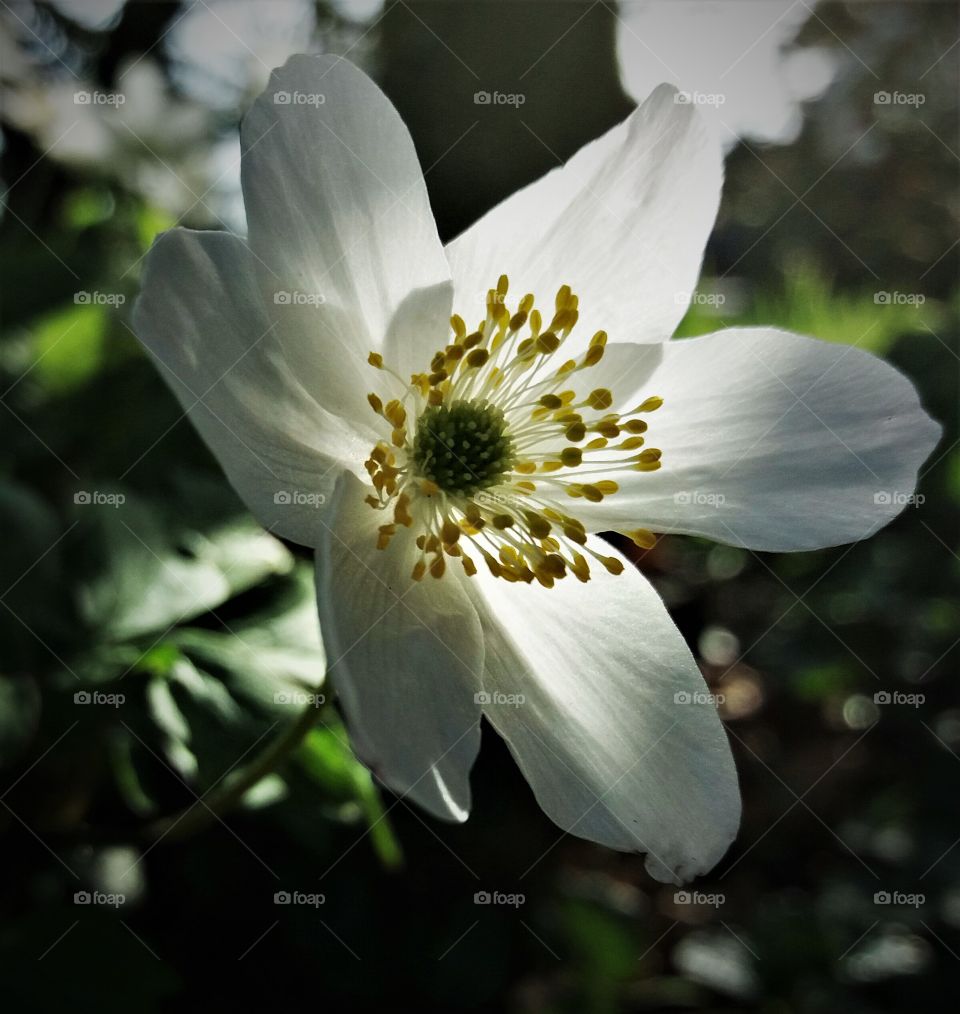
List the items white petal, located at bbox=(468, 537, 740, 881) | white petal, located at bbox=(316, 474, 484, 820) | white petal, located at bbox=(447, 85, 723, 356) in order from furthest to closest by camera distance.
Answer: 1. white petal, located at bbox=(447, 85, 723, 356)
2. white petal, located at bbox=(468, 537, 740, 881)
3. white petal, located at bbox=(316, 474, 484, 820)

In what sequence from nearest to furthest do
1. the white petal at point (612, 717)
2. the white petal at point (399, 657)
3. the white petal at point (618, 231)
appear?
the white petal at point (399, 657)
the white petal at point (612, 717)
the white petal at point (618, 231)

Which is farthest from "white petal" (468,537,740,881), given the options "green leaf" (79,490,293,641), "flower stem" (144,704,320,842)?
"green leaf" (79,490,293,641)

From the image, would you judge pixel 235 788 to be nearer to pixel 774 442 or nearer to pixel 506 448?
pixel 506 448

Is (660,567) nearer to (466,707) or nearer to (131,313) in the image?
(466,707)

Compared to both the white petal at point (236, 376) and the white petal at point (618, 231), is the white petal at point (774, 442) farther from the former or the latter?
the white petal at point (236, 376)

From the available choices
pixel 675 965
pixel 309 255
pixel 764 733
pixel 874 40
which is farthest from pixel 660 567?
pixel 874 40

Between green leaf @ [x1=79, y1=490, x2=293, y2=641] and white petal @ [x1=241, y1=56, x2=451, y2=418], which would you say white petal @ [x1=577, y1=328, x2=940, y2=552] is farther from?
green leaf @ [x1=79, y1=490, x2=293, y2=641]

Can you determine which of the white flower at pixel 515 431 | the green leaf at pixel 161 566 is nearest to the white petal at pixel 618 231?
the white flower at pixel 515 431
